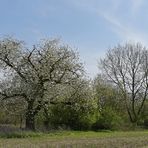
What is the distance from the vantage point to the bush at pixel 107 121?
2005 inches

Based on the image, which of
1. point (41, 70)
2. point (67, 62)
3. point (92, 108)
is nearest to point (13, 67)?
point (41, 70)

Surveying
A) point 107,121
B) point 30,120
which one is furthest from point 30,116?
point 107,121

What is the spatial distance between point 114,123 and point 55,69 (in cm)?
1408

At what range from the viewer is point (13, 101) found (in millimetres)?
41938

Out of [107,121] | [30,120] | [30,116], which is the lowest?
[30,120]

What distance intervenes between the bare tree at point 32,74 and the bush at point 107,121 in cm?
997

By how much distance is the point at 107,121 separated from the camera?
169 feet

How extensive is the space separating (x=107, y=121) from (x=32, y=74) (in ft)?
45.8

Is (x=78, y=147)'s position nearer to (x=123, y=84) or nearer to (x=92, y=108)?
(x=92, y=108)

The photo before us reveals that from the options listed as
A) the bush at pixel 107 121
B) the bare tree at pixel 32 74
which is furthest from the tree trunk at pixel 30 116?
the bush at pixel 107 121

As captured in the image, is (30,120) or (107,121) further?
(107,121)

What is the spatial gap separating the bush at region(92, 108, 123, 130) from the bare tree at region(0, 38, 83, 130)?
9.97m

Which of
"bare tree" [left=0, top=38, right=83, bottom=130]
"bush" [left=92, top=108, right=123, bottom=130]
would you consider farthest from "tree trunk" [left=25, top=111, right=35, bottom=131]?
"bush" [left=92, top=108, right=123, bottom=130]

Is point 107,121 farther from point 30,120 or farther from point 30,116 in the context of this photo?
point 30,116
